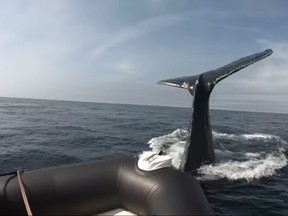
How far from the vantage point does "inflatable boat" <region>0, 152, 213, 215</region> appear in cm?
498

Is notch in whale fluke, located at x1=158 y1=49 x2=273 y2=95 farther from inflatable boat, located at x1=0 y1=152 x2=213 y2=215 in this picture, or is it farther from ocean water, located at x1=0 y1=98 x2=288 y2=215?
inflatable boat, located at x1=0 y1=152 x2=213 y2=215

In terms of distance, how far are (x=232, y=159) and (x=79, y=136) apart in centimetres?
1180

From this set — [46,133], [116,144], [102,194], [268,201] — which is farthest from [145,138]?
[102,194]

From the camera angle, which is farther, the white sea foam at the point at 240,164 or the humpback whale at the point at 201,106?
the white sea foam at the point at 240,164

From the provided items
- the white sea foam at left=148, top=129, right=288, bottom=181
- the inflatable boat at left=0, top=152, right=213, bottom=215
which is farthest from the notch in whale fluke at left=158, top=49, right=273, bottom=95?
the inflatable boat at left=0, top=152, right=213, bottom=215

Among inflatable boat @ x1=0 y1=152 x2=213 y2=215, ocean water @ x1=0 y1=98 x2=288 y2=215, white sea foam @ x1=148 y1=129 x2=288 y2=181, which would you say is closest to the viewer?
inflatable boat @ x1=0 y1=152 x2=213 y2=215

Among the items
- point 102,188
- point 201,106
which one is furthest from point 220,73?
point 102,188

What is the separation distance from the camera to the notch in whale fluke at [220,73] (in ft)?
39.7

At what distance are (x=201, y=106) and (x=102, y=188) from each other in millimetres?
7042

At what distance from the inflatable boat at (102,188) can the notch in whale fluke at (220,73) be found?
7.28 m

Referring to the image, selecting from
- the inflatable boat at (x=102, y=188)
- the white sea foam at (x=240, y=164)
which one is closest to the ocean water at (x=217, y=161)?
the white sea foam at (x=240, y=164)

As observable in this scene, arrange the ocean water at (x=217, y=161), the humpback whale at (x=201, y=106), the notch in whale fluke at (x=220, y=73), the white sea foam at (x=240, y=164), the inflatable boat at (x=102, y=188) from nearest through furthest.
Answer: the inflatable boat at (x=102, y=188) < the ocean water at (x=217, y=161) < the humpback whale at (x=201, y=106) < the white sea foam at (x=240, y=164) < the notch in whale fluke at (x=220, y=73)

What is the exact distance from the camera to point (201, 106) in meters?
11.8

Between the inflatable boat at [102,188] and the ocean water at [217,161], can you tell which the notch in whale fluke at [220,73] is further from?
the inflatable boat at [102,188]
